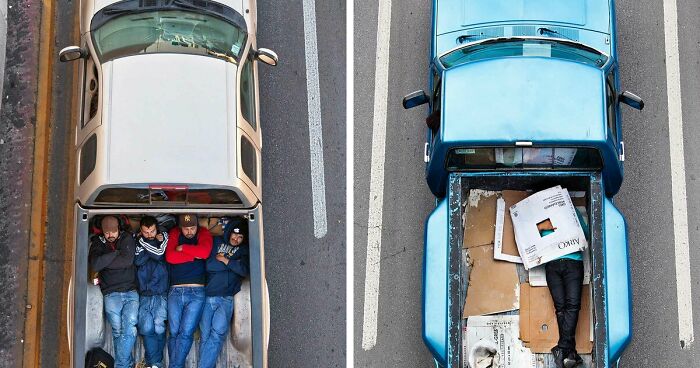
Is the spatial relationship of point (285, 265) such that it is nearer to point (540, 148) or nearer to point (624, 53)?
point (540, 148)

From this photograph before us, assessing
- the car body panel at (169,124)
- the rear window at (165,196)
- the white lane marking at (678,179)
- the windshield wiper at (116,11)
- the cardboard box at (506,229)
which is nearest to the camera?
the car body panel at (169,124)

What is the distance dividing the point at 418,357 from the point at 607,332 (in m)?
2.19

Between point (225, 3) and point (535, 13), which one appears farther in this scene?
point (225, 3)

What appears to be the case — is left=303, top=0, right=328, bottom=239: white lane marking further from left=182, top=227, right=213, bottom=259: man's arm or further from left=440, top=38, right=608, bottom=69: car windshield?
left=440, top=38, right=608, bottom=69: car windshield

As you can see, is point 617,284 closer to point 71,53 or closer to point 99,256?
point 99,256

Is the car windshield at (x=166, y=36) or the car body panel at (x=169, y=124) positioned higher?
the car windshield at (x=166, y=36)

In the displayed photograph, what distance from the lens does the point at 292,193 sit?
937 cm

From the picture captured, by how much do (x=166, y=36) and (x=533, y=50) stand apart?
322cm

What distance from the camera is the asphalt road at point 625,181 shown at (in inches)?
348

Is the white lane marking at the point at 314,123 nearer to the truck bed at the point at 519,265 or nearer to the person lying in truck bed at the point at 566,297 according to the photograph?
A: the truck bed at the point at 519,265

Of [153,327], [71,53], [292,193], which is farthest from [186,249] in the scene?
[71,53]

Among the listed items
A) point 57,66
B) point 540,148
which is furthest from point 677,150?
point 57,66

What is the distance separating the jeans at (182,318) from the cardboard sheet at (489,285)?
242 cm

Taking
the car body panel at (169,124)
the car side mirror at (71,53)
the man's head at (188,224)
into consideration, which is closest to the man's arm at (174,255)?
the man's head at (188,224)
